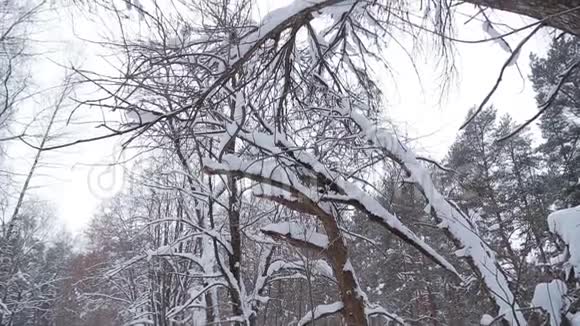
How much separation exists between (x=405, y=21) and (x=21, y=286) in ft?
75.5

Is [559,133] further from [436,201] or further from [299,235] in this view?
[299,235]

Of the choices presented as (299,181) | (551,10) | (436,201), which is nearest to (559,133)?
(436,201)

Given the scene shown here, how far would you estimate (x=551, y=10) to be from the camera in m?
1.38

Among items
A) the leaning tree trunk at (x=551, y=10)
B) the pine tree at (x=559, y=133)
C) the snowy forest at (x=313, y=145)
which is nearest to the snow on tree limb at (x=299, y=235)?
the snowy forest at (x=313, y=145)

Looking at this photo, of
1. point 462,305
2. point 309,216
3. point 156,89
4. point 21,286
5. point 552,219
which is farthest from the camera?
point 21,286

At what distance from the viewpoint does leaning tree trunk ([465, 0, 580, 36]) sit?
4.34 ft

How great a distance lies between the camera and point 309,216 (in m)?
3.87

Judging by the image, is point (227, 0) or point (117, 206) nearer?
point (227, 0)

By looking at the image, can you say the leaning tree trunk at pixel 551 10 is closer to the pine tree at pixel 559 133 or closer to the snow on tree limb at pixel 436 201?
the snow on tree limb at pixel 436 201

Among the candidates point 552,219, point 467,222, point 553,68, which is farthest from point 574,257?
point 553,68

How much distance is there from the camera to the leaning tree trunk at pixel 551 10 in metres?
1.32

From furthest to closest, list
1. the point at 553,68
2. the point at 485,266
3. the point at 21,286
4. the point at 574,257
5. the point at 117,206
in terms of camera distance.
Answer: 1. the point at 21,286
2. the point at 553,68
3. the point at 117,206
4. the point at 485,266
5. the point at 574,257

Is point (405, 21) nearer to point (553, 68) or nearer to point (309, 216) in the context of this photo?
point (309, 216)

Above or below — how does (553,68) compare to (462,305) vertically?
above
